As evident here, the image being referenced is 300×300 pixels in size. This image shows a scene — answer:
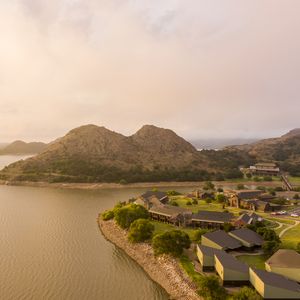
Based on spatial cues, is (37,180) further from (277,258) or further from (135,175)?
(277,258)

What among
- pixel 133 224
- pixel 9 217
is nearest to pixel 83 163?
pixel 9 217

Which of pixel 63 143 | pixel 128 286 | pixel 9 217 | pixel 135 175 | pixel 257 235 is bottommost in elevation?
pixel 128 286

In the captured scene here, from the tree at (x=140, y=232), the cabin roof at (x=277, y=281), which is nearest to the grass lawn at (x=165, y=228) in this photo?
the tree at (x=140, y=232)

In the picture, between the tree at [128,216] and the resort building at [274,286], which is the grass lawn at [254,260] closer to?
the resort building at [274,286]

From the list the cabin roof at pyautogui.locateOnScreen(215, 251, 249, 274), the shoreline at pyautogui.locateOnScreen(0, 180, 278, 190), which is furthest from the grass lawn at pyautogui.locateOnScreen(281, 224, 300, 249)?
the shoreline at pyautogui.locateOnScreen(0, 180, 278, 190)

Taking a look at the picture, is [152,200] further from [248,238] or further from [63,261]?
[248,238]

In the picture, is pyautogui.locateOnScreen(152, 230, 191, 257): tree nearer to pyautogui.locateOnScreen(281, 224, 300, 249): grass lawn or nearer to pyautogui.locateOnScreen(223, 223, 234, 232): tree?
pyautogui.locateOnScreen(223, 223, 234, 232): tree
